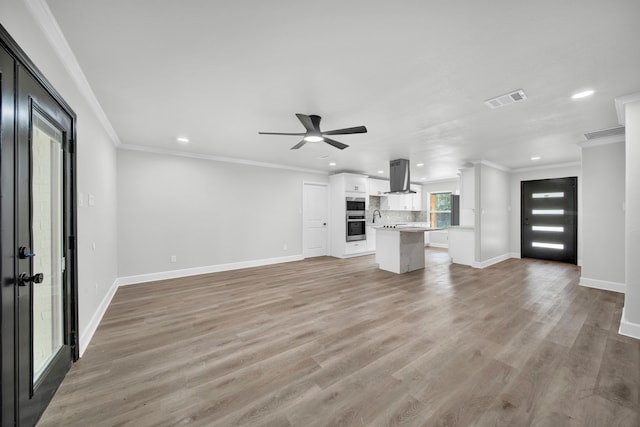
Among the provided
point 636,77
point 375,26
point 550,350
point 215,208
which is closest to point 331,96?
point 375,26

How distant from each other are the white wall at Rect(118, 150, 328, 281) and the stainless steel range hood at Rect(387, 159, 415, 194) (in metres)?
2.58

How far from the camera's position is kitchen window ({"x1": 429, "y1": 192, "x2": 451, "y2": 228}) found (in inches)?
366

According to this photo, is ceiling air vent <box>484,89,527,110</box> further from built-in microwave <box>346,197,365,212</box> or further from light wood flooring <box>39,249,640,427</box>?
built-in microwave <box>346,197,365,212</box>

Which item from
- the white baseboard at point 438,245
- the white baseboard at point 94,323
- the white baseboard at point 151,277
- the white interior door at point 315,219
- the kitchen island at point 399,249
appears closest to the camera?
the white baseboard at point 94,323

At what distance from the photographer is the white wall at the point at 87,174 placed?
147cm

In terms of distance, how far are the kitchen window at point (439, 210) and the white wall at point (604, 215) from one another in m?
4.95

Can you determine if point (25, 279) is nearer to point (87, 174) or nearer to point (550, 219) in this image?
point (87, 174)

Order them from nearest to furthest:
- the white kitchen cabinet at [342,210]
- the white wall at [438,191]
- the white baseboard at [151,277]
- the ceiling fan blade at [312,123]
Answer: the white baseboard at [151,277] → the ceiling fan blade at [312,123] → the white kitchen cabinet at [342,210] → the white wall at [438,191]

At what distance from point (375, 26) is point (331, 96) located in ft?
3.38

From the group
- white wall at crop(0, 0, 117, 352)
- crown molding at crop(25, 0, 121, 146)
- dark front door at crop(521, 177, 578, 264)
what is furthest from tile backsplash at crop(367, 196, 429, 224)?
crown molding at crop(25, 0, 121, 146)

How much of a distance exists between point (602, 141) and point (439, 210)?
5.53 metres

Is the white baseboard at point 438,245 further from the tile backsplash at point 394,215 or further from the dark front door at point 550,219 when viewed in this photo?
the dark front door at point 550,219

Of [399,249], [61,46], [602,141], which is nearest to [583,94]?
[602,141]

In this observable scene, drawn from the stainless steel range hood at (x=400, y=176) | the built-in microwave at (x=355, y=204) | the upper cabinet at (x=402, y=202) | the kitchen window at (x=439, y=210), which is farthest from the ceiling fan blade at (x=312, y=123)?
the kitchen window at (x=439, y=210)
